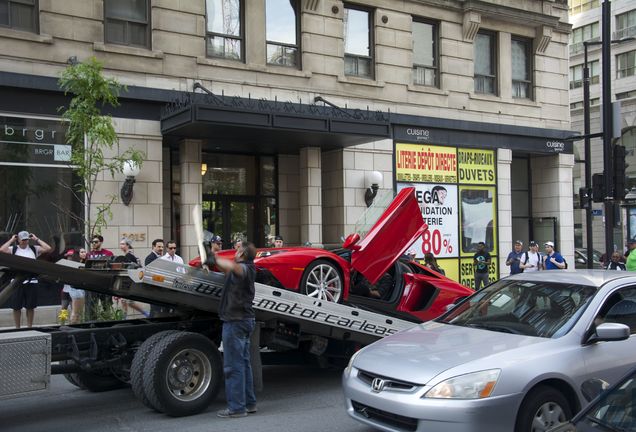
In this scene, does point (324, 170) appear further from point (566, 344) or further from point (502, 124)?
point (566, 344)

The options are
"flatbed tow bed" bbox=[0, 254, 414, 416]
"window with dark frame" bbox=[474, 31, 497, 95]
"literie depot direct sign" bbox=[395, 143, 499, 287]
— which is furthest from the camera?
"window with dark frame" bbox=[474, 31, 497, 95]

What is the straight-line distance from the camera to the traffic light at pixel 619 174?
13.0 meters

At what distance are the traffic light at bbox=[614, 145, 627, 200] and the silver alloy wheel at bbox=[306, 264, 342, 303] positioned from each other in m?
7.60

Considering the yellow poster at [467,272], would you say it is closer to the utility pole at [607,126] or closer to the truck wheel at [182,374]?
the utility pole at [607,126]

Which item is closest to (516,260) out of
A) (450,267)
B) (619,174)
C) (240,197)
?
(450,267)

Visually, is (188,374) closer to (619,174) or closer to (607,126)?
(619,174)

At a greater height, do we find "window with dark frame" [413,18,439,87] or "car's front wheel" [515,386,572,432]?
"window with dark frame" [413,18,439,87]

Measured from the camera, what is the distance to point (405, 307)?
880 centimetres

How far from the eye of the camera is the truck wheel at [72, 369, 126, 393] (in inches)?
304

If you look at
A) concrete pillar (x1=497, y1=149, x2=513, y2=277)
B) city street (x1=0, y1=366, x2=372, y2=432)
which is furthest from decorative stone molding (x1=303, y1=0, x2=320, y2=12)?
city street (x1=0, y1=366, x2=372, y2=432)

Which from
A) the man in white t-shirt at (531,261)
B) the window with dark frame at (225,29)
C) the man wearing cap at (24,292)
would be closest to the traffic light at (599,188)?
the man in white t-shirt at (531,261)

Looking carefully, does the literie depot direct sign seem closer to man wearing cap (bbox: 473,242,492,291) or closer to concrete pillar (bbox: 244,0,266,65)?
man wearing cap (bbox: 473,242,492,291)

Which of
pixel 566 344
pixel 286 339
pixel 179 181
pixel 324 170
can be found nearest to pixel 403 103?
pixel 324 170

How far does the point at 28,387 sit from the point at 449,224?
14.3m
